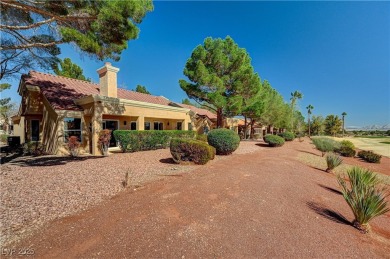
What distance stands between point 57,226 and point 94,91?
15665mm

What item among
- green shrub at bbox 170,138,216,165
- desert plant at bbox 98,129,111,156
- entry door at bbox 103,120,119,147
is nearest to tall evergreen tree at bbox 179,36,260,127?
entry door at bbox 103,120,119,147

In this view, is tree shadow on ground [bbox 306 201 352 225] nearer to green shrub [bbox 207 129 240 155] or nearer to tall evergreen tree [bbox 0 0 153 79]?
green shrub [bbox 207 129 240 155]

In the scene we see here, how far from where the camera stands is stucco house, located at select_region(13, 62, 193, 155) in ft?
41.6

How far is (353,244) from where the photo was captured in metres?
3.50

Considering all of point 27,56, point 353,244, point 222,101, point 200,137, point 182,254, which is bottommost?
point 353,244

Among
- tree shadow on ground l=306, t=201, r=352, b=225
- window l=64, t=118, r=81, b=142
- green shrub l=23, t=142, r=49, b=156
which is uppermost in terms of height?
window l=64, t=118, r=81, b=142

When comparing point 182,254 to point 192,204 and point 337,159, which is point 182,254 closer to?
point 192,204

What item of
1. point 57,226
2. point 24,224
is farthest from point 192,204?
point 24,224

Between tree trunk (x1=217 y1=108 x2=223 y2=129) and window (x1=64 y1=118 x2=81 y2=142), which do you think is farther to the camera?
tree trunk (x1=217 y1=108 x2=223 y2=129)

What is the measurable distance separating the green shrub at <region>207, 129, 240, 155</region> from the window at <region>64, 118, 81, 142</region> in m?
9.85

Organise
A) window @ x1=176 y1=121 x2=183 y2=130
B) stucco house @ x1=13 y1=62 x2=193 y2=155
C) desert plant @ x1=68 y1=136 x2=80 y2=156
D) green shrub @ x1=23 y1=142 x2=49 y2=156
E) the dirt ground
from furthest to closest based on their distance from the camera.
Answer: window @ x1=176 y1=121 x2=183 y2=130 → green shrub @ x1=23 y1=142 x2=49 y2=156 → stucco house @ x1=13 y1=62 x2=193 y2=155 → desert plant @ x1=68 y1=136 x2=80 y2=156 → the dirt ground

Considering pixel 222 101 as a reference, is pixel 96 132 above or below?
below

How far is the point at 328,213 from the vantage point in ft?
15.4

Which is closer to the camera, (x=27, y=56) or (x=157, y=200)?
(x=157, y=200)
